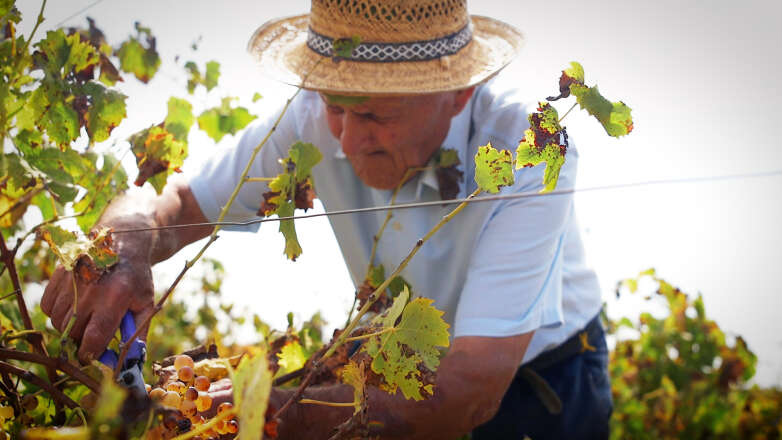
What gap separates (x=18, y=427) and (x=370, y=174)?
3.95 feet

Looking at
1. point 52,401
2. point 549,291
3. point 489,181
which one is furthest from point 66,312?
point 549,291

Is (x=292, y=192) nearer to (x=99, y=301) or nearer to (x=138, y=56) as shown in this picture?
(x=99, y=301)

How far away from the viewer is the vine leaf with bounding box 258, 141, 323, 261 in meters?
1.25

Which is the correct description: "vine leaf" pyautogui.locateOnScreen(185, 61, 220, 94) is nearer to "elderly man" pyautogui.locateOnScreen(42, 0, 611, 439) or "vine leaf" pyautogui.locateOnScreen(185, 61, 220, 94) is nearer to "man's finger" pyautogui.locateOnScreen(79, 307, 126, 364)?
"elderly man" pyautogui.locateOnScreen(42, 0, 611, 439)

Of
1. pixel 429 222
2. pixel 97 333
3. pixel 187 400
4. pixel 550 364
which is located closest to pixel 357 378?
pixel 187 400

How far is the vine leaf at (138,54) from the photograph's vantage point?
5.81ft

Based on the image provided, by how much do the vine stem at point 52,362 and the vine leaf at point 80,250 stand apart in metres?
0.17

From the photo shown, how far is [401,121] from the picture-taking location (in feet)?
6.60

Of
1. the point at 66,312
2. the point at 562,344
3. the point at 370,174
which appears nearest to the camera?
the point at 66,312

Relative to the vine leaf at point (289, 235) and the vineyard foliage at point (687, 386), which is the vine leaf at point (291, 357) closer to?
the vine leaf at point (289, 235)

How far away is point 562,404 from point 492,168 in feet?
5.59

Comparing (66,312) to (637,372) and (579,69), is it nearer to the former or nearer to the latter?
(579,69)

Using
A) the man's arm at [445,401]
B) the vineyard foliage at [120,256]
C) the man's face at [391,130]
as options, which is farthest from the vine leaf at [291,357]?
the man's face at [391,130]

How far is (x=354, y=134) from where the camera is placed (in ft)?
6.67
